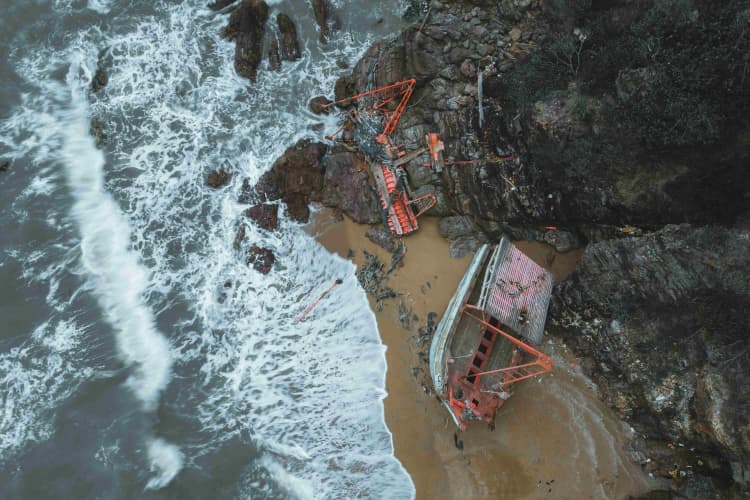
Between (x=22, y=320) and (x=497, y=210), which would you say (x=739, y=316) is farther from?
(x=22, y=320)

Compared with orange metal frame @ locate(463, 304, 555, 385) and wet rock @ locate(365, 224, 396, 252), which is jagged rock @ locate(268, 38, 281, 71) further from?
orange metal frame @ locate(463, 304, 555, 385)

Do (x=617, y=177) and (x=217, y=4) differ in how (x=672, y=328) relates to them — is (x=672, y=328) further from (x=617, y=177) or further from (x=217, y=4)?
(x=217, y=4)

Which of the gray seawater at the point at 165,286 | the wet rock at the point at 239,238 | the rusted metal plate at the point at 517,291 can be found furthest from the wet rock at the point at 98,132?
the rusted metal plate at the point at 517,291

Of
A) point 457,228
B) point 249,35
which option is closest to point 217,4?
point 249,35

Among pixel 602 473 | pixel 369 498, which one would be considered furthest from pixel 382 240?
pixel 602 473

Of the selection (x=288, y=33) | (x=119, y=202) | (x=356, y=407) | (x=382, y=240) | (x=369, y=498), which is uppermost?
(x=288, y=33)

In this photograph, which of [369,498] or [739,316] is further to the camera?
[369,498]

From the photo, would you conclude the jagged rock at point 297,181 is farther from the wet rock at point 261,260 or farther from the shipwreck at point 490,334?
the shipwreck at point 490,334
